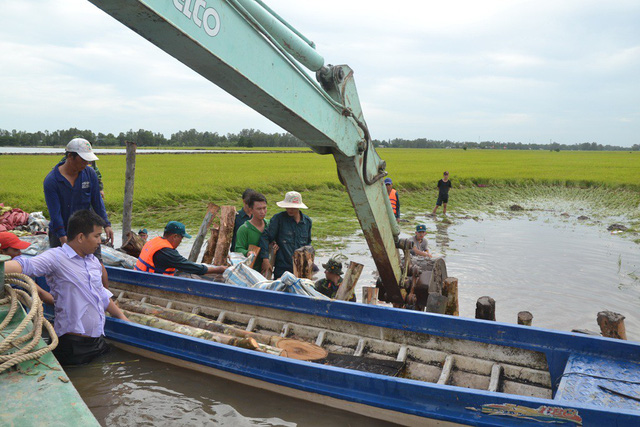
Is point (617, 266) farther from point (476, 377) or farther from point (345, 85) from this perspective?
point (345, 85)

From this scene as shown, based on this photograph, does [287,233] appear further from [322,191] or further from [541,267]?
[322,191]

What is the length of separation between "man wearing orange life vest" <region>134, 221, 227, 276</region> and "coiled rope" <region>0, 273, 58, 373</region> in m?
1.98

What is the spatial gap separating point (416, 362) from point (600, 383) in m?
1.48

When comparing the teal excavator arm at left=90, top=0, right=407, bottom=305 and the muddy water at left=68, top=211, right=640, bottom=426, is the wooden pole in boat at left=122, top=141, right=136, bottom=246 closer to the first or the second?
the muddy water at left=68, top=211, right=640, bottom=426

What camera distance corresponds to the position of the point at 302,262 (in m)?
6.07

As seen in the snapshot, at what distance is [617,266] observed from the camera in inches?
424

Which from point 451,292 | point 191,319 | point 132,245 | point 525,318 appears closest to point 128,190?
point 132,245

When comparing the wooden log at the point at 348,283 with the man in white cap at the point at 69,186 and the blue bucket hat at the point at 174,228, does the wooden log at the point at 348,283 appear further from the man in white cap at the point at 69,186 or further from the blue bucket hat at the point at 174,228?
the man in white cap at the point at 69,186

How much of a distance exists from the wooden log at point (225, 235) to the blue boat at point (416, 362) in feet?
6.79

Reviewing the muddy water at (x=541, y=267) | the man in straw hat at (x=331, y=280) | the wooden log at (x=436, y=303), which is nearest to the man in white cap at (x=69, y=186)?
the man in straw hat at (x=331, y=280)

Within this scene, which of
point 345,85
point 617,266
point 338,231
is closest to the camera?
point 345,85

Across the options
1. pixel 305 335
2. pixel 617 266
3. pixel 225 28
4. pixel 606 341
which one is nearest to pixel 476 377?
pixel 606 341

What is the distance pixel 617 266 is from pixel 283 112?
10.3 m

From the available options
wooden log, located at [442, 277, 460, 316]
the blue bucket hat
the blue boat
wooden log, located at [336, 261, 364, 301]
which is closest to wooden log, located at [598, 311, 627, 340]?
the blue boat
